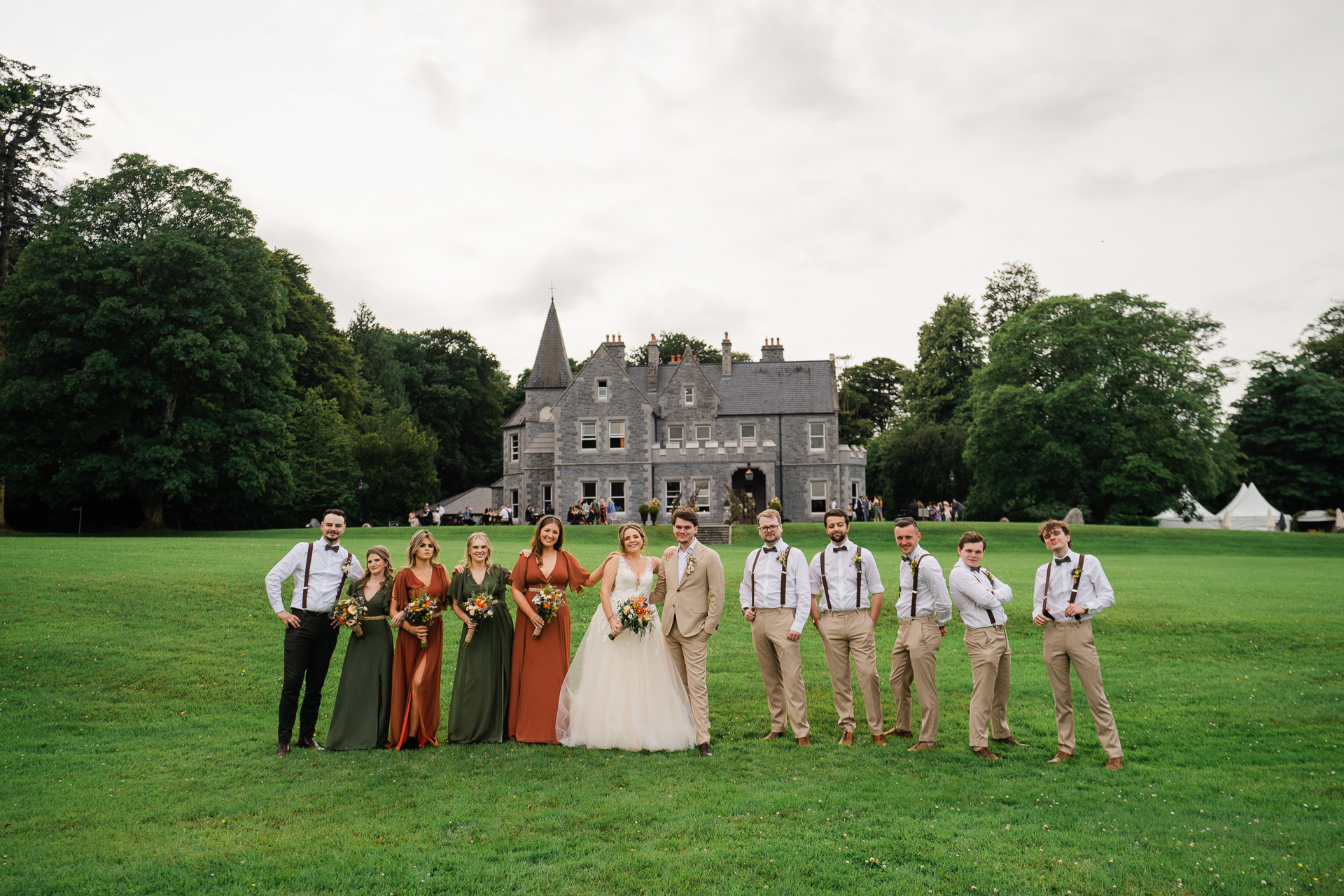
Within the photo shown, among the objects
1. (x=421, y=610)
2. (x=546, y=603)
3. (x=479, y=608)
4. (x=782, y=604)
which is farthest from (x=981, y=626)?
(x=421, y=610)

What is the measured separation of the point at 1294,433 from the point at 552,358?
1760 inches

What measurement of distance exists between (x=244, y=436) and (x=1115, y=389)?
3944cm

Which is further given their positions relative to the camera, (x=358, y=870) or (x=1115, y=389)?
(x=1115, y=389)

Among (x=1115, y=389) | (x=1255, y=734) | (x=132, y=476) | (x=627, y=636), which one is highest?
(x=1115, y=389)

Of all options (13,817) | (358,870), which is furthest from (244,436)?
(358,870)

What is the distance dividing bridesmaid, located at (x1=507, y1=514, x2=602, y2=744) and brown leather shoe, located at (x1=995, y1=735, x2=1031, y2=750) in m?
4.31

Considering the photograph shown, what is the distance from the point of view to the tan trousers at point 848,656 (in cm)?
827

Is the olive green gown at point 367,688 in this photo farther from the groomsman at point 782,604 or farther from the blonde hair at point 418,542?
the groomsman at point 782,604

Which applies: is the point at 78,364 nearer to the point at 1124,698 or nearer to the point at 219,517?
the point at 219,517

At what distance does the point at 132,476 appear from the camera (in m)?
32.0

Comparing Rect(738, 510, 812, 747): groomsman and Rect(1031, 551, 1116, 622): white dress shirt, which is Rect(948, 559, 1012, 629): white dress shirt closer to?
Rect(1031, 551, 1116, 622): white dress shirt

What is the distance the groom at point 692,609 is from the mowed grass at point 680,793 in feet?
1.93

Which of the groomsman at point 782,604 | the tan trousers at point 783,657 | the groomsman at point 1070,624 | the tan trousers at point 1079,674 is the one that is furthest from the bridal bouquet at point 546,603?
the tan trousers at point 1079,674

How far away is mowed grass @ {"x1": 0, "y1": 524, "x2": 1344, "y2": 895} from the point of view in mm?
5301
